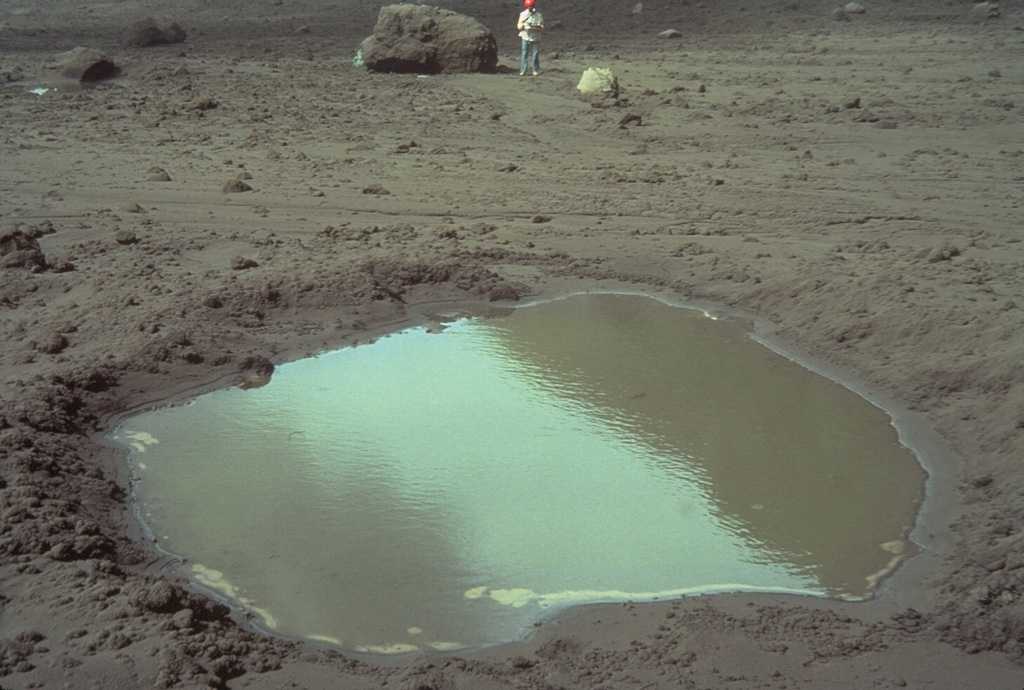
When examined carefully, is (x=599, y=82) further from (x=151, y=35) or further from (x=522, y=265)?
(x=151, y=35)

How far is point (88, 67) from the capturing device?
1697 centimetres

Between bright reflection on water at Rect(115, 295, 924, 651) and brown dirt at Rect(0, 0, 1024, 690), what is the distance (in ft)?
0.73

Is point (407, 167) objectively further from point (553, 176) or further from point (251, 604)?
point (251, 604)

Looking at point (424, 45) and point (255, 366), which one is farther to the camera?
point (424, 45)

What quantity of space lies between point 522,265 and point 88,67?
1094 centimetres

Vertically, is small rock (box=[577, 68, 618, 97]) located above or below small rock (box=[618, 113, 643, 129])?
above

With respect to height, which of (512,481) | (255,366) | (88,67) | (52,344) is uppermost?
(88,67)

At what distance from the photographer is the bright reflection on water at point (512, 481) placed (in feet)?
16.7

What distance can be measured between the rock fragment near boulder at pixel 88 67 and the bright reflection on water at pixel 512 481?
1160 cm

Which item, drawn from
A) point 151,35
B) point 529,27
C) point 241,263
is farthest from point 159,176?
point 151,35

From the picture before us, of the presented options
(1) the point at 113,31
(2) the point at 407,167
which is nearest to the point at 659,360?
(2) the point at 407,167

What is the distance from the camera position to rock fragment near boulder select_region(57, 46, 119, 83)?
669 inches

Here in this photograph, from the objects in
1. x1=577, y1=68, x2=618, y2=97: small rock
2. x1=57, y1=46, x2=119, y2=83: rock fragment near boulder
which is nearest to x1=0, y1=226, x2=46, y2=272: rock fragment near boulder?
x1=577, y1=68, x2=618, y2=97: small rock

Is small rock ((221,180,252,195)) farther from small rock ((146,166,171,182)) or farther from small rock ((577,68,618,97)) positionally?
small rock ((577,68,618,97))
